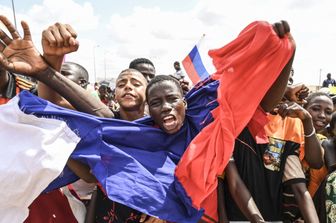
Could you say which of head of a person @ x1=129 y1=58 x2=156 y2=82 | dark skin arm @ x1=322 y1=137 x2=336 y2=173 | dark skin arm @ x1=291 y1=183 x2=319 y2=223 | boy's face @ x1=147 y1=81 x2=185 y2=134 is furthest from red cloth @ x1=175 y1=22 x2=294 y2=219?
head of a person @ x1=129 y1=58 x2=156 y2=82

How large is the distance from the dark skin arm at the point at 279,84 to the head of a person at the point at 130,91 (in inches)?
37.4

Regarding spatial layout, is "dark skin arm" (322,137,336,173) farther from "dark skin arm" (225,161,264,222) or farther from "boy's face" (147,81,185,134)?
"boy's face" (147,81,185,134)

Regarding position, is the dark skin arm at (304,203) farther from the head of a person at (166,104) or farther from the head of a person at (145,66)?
the head of a person at (145,66)

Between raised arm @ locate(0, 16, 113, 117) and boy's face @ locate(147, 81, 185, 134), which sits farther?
boy's face @ locate(147, 81, 185, 134)

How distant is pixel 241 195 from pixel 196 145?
395 mm

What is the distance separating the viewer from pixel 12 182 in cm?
184

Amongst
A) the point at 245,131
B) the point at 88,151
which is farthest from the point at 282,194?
the point at 88,151

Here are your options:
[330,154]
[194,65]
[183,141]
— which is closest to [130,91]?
[183,141]

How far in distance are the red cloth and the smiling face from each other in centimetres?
113

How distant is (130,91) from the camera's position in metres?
2.59

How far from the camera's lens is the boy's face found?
215cm

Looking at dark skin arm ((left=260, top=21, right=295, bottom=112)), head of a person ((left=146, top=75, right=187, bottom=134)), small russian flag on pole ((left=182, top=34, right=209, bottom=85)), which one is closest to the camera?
dark skin arm ((left=260, top=21, right=295, bottom=112))

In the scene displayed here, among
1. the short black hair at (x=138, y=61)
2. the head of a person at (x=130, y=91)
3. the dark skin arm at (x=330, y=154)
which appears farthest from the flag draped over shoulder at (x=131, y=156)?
the short black hair at (x=138, y=61)

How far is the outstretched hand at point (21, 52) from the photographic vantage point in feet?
6.15
